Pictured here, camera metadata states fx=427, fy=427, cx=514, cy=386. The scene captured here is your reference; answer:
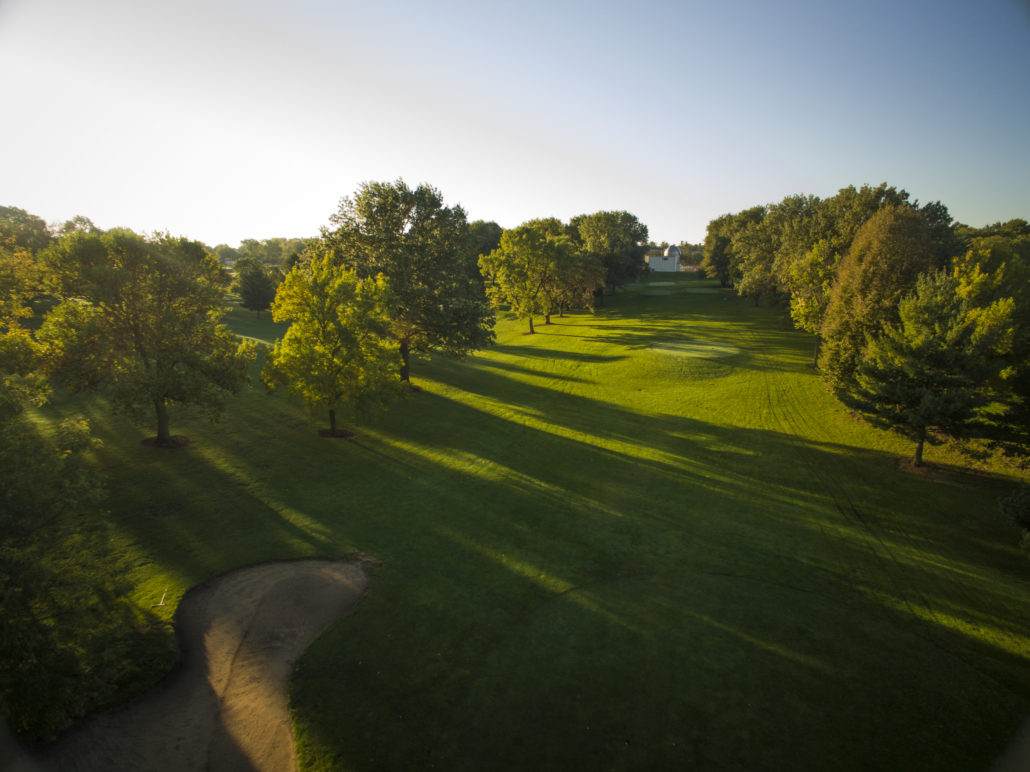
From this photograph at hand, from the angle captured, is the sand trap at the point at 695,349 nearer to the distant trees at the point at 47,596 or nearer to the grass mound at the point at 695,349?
the grass mound at the point at 695,349

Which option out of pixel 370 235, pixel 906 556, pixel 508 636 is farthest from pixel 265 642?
pixel 370 235

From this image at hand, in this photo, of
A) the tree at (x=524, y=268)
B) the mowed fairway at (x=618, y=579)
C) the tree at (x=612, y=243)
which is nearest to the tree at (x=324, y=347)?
the mowed fairway at (x=618, y=579)

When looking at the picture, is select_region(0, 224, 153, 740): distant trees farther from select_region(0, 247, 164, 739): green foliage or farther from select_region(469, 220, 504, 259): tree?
select_region(469, 220, 504, 259): tree

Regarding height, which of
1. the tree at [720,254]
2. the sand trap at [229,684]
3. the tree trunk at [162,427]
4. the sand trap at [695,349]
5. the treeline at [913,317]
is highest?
the tree at [720,254]

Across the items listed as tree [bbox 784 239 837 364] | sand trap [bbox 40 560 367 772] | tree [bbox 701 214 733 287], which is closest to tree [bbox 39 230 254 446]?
sand trap [bbox 40 560 367 772]

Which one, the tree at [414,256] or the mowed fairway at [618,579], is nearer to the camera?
the mowed fairway at [618,579]

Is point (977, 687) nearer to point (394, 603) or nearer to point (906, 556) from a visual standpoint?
point (906, 556)

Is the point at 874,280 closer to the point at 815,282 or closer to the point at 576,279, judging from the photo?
the point at 815,282
